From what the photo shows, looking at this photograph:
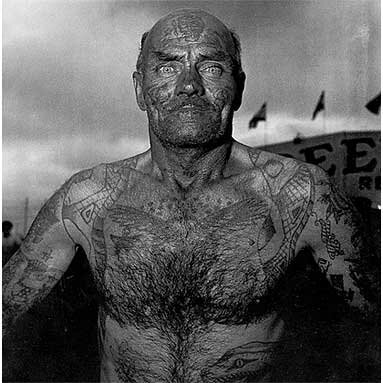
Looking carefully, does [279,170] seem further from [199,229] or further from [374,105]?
[374,105]

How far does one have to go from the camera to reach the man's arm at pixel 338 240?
115 centimetres

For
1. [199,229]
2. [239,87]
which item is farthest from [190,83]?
[199,229]

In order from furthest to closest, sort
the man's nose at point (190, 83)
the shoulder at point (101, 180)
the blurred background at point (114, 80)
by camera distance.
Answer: the blurred background at point (114, 80) → the shoulder at point (101, 180) → the man's nose at point (190, 83)

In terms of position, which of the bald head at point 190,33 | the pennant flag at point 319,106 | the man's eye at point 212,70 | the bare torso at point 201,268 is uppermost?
the bald head at point 190,33

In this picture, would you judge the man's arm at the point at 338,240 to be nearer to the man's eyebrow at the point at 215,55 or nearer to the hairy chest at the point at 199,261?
the hairy chest at the point at 199,261

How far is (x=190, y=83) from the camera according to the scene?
3.59 ft

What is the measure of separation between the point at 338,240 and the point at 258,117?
0.95 ft

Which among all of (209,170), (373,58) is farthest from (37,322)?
(373,58)

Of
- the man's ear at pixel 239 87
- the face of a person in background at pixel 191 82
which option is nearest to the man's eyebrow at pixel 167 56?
the face of a person in background at pixel 191 82

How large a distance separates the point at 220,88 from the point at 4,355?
0.65m

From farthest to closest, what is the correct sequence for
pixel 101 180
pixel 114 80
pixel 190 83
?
pixel 114 80 → pixel 101 180 → pixel 190 83

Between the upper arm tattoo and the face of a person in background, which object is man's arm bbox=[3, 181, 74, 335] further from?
the upper arm tattoo

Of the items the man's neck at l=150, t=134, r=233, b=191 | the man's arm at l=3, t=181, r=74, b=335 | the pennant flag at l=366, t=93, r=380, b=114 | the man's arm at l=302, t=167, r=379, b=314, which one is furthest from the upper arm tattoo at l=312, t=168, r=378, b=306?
the man's arm at l=3, t=181, r=74, b=335

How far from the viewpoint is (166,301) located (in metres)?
1.14
